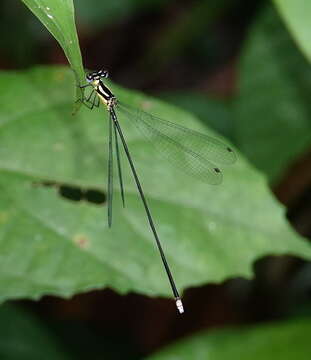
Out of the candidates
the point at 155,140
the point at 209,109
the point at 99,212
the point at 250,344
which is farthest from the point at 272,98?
the point at 99,212

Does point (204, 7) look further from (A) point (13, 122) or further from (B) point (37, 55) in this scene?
(A) point (13, 122)

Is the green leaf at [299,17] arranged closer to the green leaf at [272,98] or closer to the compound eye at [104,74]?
the compound eye at [104,74]

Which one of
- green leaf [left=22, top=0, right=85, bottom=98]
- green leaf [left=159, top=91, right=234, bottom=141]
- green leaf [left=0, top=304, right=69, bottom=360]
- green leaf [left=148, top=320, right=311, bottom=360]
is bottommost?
green leaf [left=0, top=304, right=69, bottom=360]

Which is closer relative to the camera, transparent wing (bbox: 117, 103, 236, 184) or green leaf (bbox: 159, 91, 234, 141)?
transparent wing (bbox: 117, 103, 236, 184)

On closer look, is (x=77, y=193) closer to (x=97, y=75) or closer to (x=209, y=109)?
(x=97, y=75)

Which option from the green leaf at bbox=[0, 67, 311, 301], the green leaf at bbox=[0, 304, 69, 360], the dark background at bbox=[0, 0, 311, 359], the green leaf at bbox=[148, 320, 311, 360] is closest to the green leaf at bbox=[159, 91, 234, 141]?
A: the dark background at bbox=[0, 0, 311, 359]

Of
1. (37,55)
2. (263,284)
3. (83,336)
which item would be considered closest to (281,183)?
(263,284)

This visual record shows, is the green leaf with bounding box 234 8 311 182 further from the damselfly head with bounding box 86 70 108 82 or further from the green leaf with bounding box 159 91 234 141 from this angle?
the damselfly head with bounding box 86 70 108 82
